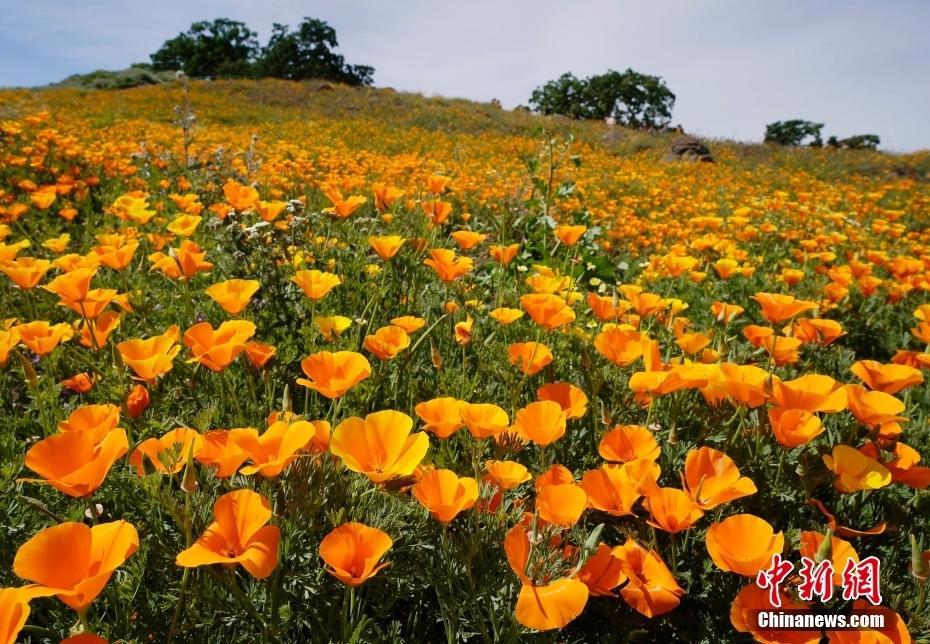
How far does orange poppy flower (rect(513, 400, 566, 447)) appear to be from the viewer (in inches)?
50.1

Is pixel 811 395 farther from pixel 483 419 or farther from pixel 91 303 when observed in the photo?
pixel 91 303

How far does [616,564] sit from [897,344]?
2971mm

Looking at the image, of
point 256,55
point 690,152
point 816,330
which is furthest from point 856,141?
point 256,55

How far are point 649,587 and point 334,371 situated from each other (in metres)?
0.80

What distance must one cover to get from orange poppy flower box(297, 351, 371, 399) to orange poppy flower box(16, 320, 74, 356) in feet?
2.21

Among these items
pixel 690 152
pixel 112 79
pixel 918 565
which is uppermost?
pixel 112 79

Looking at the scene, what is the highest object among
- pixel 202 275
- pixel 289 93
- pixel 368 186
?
pixel 289 93

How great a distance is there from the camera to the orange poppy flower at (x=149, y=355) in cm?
130

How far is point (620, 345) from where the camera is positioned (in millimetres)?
1661

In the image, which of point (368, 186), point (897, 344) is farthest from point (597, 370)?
point (368, 186)

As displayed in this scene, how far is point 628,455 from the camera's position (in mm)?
1340

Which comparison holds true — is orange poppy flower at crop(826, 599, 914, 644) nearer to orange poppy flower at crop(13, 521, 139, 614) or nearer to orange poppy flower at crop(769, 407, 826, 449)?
orange poppy flower at crop(769, 407, 826, 449)

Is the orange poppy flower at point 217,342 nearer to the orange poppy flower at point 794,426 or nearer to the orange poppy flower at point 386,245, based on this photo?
the orange poppy flower at point 386,245

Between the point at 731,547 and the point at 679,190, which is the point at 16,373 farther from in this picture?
the point at 679,190
